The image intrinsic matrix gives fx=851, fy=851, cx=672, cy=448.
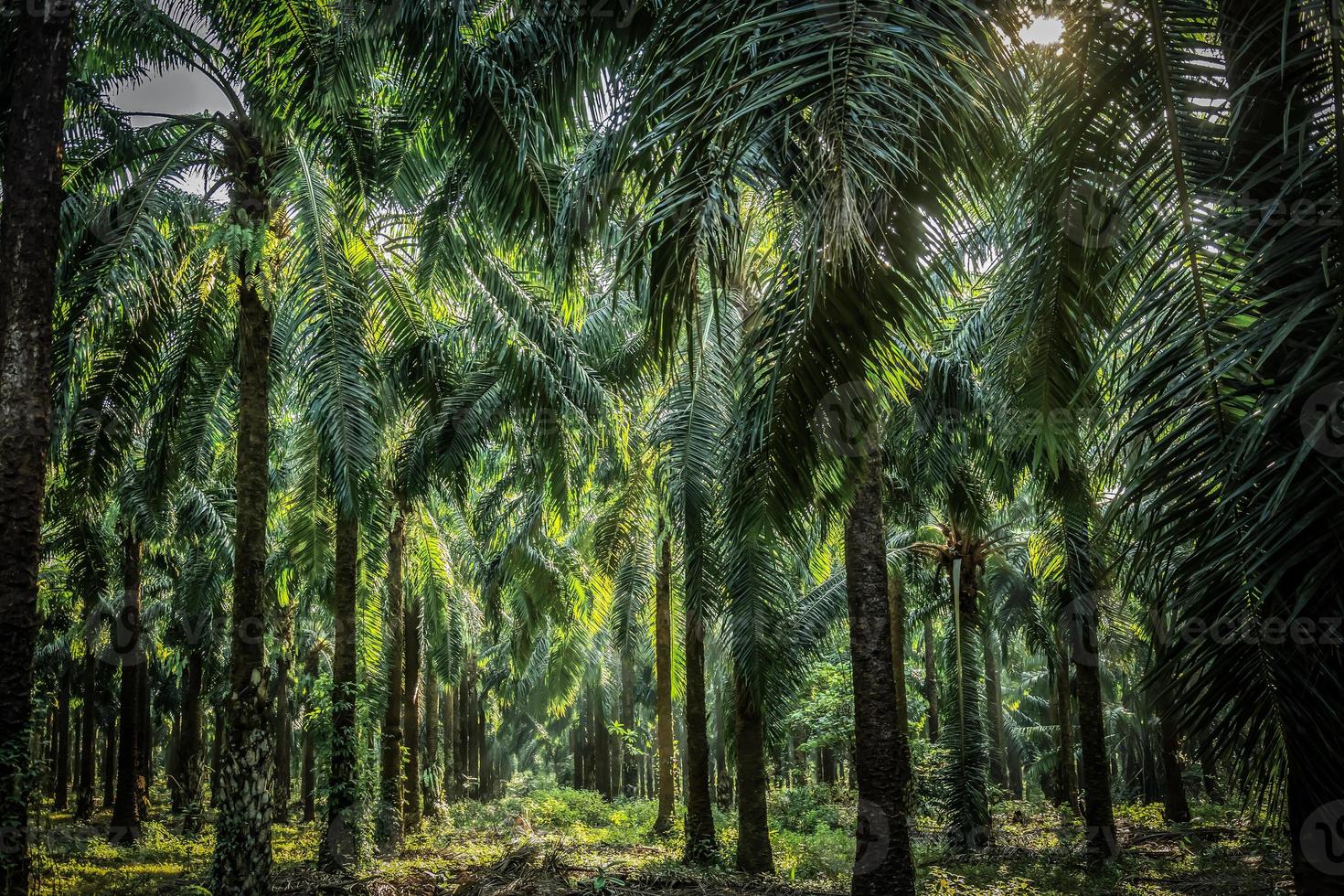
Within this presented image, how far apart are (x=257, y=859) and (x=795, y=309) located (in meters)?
7.58

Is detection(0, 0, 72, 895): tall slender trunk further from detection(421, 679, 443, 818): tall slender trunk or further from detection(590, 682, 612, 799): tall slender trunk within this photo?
detection(590, 682, 612, 799): tall slender trunk

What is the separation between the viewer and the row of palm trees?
147 inches

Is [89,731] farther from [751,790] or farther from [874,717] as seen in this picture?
[874,717]

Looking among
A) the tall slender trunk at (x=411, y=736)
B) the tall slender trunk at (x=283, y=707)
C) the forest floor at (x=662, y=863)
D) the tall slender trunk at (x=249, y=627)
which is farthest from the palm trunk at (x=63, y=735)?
the tall slender trunk at (x=249, y=627)

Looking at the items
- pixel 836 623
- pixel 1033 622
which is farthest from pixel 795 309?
pixel 1033 622

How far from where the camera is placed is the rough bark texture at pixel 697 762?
40.0 feet

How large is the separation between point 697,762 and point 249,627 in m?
6.97

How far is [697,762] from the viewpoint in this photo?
502 inches

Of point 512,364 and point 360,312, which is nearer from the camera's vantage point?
point 360,312

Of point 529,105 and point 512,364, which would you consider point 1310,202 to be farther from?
point 512,364

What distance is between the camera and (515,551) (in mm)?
16562

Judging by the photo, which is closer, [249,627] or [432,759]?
[249,627]

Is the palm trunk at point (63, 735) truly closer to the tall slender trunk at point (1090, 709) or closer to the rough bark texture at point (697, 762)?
the rough bark texture at point (697, 762)

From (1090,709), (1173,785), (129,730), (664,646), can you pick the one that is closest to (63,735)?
(129,730)
